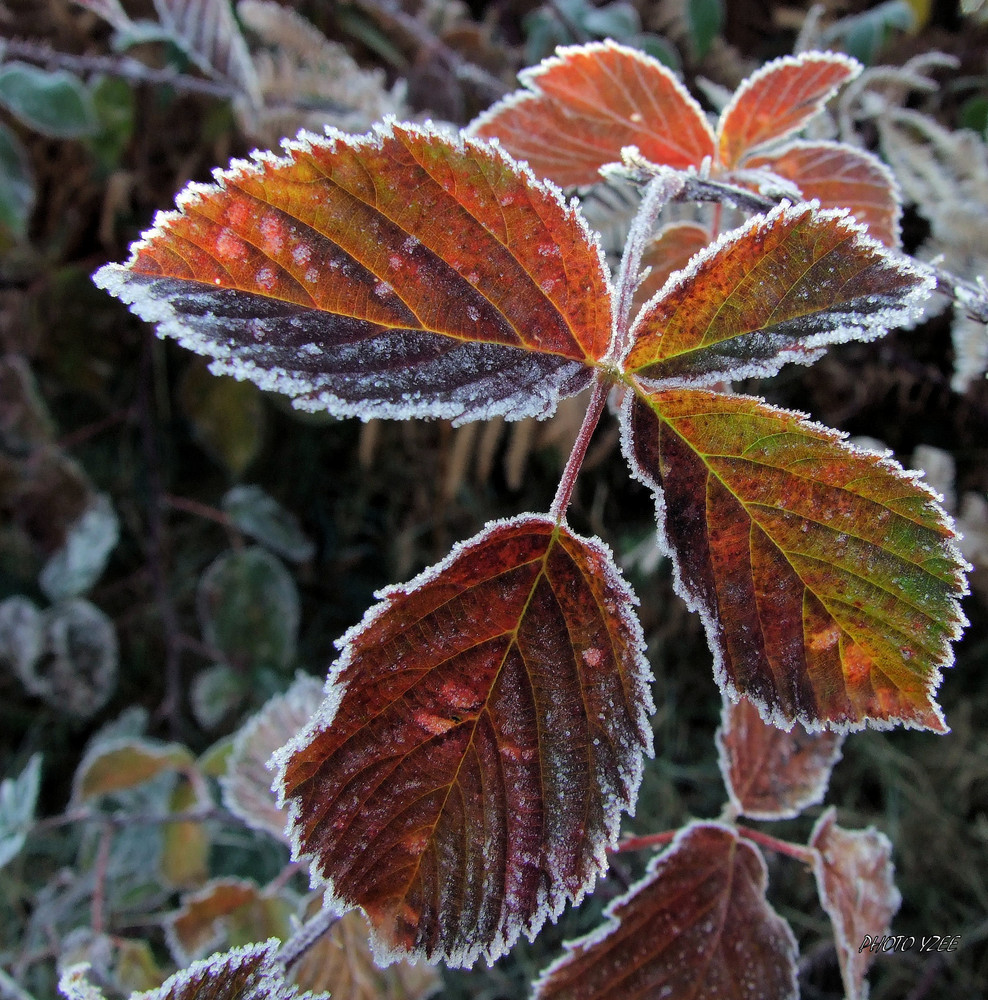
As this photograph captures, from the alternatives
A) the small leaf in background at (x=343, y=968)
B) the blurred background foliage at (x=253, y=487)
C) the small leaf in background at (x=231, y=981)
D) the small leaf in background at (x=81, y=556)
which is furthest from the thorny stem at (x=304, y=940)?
the small leaf in background at (x=81, y=556)

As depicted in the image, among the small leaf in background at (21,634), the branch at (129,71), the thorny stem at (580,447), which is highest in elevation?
the thorny stem at (580,447)

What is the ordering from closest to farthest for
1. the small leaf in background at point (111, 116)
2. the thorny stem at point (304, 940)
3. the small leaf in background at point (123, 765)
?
the thorny stem at point (304, 940) → the small leaf in background at point (123, 765) → the small leaf in background at point (111, 116)

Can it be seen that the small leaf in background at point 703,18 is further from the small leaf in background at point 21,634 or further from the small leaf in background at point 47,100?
the small leaf in background at point 21,634

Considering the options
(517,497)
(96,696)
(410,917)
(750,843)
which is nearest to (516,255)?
(410,917)

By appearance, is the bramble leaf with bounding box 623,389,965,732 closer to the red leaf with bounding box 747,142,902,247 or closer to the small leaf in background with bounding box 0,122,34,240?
the red leaf with bounding box 747,142,902,247

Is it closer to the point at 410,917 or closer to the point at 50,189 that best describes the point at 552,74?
the point at 410,917

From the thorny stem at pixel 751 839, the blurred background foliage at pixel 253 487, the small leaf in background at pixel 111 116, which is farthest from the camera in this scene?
the small leaf in background at pixel 111 116

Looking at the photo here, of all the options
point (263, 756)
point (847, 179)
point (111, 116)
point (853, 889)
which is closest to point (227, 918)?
point (263, 756)
